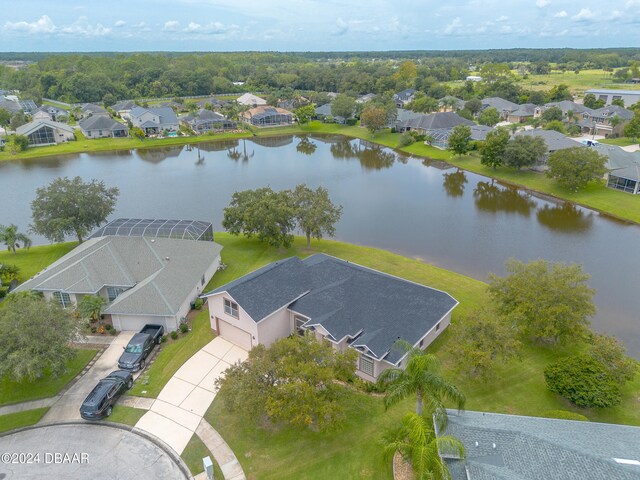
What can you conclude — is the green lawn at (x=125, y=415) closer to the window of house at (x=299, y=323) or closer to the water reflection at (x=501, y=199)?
the window of house at (x=299, y=323)

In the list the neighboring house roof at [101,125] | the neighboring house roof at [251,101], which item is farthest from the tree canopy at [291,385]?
the neighboring house roof at [251,101]

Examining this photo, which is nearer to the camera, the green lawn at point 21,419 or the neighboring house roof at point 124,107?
the green lawn at point 21,419

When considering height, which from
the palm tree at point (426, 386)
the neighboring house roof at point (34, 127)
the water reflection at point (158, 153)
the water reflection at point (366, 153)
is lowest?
the water reflection at point (158, 153)

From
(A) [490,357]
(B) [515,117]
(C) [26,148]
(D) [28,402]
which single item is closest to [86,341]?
(D) [28,402]

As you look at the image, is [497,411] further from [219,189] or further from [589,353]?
[219,189]

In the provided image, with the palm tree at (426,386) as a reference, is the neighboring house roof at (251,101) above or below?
below

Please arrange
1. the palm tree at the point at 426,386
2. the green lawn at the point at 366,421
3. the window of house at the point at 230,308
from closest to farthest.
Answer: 1. the palm tree at the point at 426,386
2. the green lawn at the point at 366,421
3. the window of house at the point at 230,308
